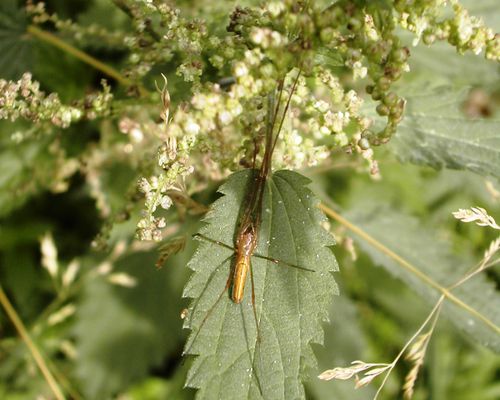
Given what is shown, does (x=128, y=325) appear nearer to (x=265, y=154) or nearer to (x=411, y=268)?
(x=411, y=268)

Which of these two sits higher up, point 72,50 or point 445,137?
point 72,50

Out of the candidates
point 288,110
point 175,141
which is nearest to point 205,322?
point 175,141

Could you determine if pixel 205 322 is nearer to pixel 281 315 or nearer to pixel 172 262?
pixel 281 315

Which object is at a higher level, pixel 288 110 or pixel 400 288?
pixel 288 110

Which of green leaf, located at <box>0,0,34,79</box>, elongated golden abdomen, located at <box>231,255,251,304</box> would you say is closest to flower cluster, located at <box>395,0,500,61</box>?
elongated golden abdomen, located at <box>231,255,251,304</box>

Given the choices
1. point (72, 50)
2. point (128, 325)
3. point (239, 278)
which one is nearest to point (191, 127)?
point (239, 278)

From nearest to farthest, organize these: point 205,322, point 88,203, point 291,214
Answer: point 205,322 → point 291,214 → point 88,203
